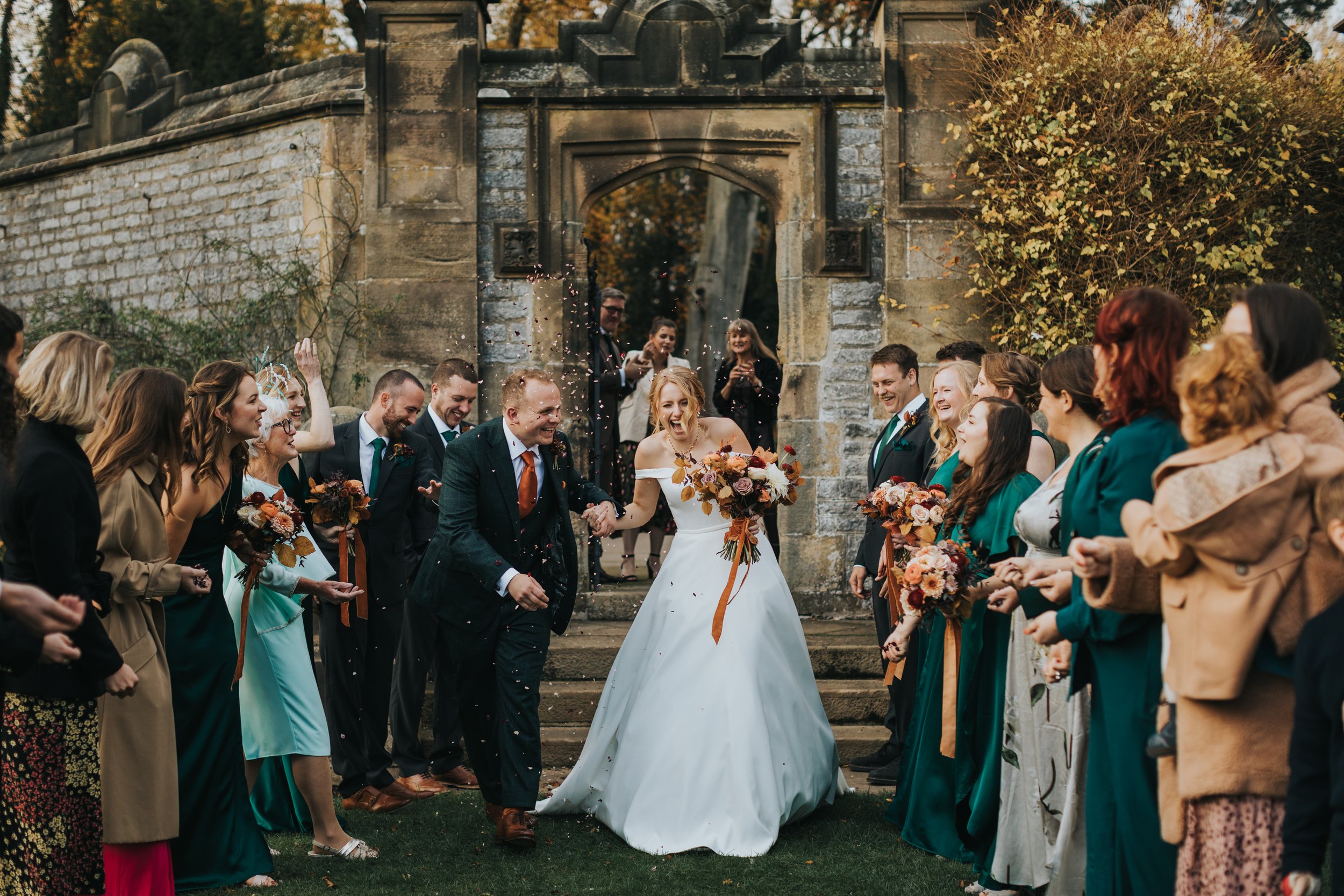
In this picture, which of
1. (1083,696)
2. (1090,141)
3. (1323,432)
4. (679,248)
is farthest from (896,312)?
(679,248)

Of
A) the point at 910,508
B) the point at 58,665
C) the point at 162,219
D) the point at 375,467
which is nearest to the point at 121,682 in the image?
the point at 58,665

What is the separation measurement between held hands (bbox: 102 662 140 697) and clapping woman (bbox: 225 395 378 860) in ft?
4.24

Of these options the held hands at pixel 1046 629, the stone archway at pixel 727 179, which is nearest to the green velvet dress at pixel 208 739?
the held hands at pixel 1046 629

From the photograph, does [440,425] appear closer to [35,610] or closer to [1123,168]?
[35,610]

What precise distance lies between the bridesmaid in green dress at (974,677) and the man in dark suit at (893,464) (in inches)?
38.9

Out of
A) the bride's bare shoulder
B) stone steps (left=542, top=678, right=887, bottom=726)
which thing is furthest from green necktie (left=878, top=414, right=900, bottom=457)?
stone steps (left=542, top=678, right=887, bottom=726)

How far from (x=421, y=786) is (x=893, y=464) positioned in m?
3.03

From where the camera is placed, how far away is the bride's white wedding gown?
541 centimetres

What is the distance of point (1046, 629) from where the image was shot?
3576 mm

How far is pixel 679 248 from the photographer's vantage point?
24109 millimetres

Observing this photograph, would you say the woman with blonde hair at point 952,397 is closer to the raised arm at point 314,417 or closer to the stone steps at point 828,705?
the stone steps at point 828,705

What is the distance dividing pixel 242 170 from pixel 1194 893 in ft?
31.4

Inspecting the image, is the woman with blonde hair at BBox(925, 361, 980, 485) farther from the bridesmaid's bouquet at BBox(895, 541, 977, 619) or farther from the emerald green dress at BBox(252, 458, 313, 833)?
the emerald green dress at BBox(252, 458, 313, 833)

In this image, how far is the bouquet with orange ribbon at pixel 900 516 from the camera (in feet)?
16.7
